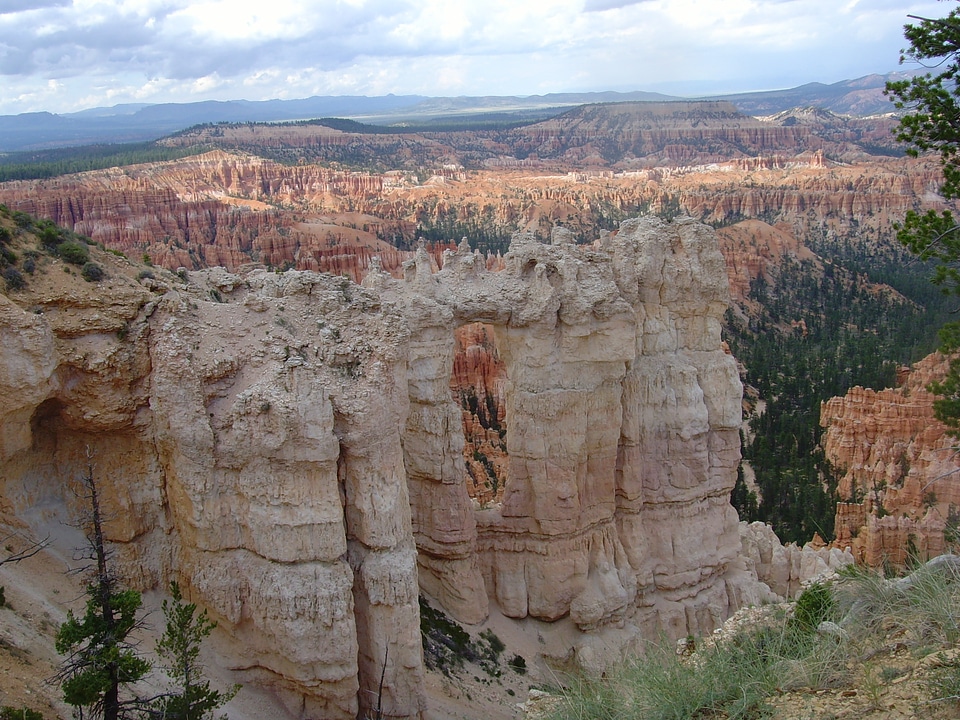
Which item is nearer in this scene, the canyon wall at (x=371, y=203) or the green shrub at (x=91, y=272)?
the green shrub at (x=91, y=272)

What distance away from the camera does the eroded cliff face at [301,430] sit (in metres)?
10.4

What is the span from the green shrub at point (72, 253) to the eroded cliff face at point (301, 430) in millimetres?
235

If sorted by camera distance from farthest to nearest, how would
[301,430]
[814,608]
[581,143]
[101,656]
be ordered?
[581,143] → [301,430] → [814,608] → [101,656]

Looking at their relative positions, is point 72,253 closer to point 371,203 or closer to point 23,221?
point 23,221

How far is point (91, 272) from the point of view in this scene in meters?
10.9

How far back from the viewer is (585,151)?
610 ft

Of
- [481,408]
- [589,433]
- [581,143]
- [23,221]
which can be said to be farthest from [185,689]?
[581,143]

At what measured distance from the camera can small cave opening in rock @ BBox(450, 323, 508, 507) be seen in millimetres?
25094

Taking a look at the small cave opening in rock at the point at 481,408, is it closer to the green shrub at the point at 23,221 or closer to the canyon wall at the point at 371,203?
the green shrub at the point at 23,221

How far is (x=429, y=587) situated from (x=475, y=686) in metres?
2.19

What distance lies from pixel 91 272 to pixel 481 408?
948 inches

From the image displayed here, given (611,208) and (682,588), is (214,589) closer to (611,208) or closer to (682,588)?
(682,588)

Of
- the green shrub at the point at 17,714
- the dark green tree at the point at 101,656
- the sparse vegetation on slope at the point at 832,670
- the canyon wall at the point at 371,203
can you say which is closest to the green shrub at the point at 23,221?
the dark green tree at the point at 101,656

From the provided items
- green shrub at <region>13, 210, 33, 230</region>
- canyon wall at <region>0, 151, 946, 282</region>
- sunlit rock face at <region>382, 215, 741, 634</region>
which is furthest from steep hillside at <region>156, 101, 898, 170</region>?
green shrub at <region>13, 210, 33, 230</region>
